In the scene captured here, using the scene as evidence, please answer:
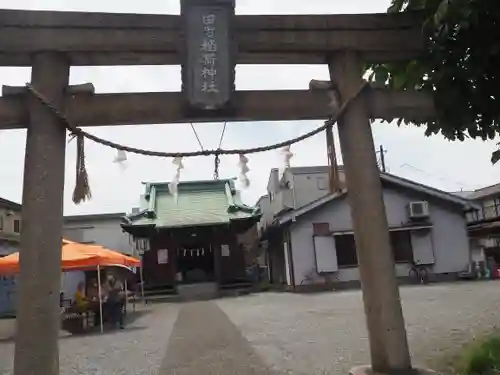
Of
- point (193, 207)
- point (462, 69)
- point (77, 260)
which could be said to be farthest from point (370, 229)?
point (193, 207)

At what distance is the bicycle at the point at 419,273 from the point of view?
82.8ft

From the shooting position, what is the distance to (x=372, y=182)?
5.43 meters

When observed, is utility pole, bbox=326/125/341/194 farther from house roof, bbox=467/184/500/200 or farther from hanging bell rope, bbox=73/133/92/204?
house roof, bbox=467/184/500/200

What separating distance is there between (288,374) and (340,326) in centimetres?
493

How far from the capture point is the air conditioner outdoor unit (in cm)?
2594

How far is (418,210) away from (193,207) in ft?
38.8

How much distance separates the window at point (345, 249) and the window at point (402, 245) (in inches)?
81.6

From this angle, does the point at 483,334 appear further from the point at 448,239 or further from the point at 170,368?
the point at 448,239

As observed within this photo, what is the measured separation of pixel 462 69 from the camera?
5.71 metres

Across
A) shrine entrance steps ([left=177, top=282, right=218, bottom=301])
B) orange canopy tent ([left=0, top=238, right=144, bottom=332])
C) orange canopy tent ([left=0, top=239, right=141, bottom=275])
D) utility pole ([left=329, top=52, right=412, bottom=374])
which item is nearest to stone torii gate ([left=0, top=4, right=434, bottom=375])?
utility pole ([left=329, top=52, right=412, bottom=374])

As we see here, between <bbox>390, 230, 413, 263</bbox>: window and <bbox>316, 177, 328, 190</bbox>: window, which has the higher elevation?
<bbox>316, 177, 328, 190</bbox>: window

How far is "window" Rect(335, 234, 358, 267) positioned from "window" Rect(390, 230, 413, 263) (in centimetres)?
207

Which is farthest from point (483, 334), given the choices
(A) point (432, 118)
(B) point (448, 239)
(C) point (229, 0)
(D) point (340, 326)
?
(B) point (448, 239)

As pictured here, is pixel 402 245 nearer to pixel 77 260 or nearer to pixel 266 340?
pixel 266 340
